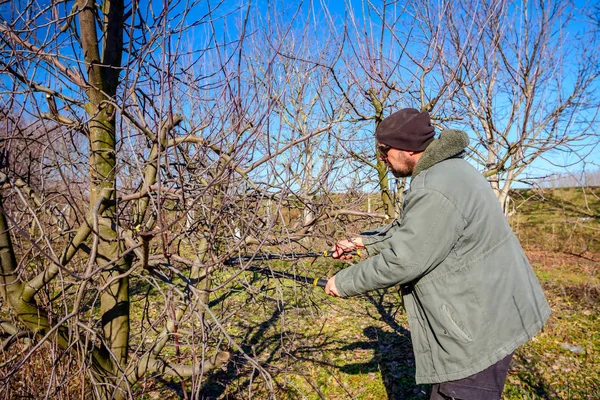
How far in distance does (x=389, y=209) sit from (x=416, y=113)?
221 cm

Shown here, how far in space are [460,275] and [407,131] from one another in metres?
0.74

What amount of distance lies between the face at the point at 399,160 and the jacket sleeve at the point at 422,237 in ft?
0.99

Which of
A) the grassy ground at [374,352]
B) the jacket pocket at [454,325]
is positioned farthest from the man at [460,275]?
the grassy ground at [374,352]

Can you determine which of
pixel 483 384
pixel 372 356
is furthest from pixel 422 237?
pixel 372 356

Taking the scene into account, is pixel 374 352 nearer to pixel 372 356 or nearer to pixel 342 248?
pixel 372 356

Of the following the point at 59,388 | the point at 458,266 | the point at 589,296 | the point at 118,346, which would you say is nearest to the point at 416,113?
the point at 458,266

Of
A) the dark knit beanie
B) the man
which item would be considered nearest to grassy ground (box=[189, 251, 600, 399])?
the man

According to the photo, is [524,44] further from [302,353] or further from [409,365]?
[302,353]

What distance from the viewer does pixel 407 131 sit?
1.96 meters

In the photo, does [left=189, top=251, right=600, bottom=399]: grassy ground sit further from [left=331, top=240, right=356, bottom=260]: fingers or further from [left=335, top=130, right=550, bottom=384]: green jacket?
[left=335, top=130, right=550, bottom=384]: green jacket

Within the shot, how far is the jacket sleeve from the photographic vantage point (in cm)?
174

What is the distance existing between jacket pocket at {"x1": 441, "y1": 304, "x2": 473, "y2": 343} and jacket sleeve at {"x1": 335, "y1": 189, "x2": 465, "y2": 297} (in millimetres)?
205

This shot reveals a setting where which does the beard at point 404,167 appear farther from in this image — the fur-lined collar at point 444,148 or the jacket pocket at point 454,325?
the jacket pocket at point 454,325

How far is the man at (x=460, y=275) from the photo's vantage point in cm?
176
